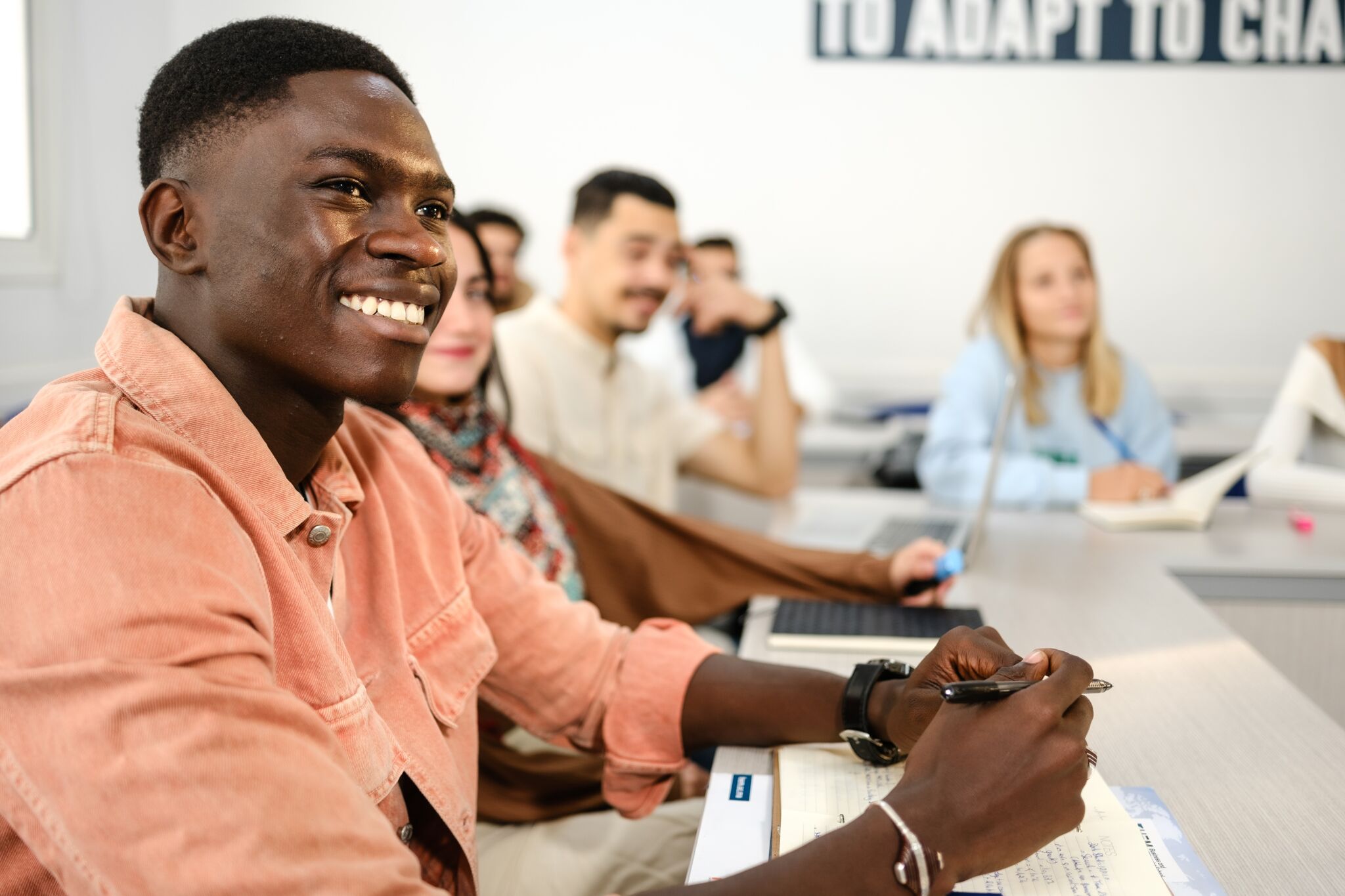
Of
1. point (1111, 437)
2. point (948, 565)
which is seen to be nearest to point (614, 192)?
point (1111, 437)

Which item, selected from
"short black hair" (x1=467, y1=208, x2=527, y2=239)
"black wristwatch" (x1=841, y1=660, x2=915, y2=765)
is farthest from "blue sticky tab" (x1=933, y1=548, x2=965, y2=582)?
"short black hair" (x1=467, y1=208, x2=527, y2=239)

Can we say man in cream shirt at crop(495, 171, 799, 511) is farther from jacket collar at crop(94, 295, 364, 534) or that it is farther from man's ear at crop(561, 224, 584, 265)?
jacket collar at crop(94, 295, 364, 534)

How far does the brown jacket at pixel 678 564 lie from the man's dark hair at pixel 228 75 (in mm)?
966

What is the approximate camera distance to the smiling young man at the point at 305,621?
517 millimetres

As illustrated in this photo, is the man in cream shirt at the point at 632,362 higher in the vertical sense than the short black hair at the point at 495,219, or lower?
lower

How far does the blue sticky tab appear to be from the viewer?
53.4 inches

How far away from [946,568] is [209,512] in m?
0.98

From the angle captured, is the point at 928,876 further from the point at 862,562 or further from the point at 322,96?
the point at 862,562

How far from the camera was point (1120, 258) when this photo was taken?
4207mm

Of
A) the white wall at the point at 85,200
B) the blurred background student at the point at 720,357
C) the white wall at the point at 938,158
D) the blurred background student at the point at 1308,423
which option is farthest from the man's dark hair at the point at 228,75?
the white wall at the point at 938,158

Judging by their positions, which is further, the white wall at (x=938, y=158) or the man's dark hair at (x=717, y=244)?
the white wall at (x=938, y=158)

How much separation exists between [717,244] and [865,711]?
3189mm

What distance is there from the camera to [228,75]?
711 millimetres

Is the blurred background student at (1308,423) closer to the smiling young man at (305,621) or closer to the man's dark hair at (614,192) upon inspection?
the man's dark hair at (614,192)
